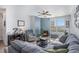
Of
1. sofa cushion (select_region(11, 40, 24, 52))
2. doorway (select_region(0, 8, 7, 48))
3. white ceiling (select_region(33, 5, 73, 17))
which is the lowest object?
sofa cushion (select_region(11, 40, 24, 52))

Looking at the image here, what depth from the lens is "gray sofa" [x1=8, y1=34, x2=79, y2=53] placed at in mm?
1843

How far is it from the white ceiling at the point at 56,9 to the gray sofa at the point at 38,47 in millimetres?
360

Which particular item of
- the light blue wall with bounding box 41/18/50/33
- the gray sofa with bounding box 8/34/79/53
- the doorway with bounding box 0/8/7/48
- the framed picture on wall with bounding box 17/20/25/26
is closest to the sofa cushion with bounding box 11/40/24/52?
the gray sofa with bounding box 8/34/79/53

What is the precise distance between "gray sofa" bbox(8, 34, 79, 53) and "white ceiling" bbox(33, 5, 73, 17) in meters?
0.36

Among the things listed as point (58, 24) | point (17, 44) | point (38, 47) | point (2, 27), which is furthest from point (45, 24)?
point (2, 27)

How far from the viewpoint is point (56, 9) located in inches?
72.5

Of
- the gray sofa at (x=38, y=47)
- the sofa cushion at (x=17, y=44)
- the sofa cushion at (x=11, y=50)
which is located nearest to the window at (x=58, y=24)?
the gray sofa at (x=38, y=47)

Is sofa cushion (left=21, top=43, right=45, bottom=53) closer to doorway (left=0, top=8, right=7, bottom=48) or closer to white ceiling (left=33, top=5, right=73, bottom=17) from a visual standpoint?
doorway (left=0, top=8, right=7, bottom=48)

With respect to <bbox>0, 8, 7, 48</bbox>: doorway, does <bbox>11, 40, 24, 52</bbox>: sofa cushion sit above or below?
below

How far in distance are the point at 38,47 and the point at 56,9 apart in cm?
63

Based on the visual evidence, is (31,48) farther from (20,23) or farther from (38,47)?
(20,23)
